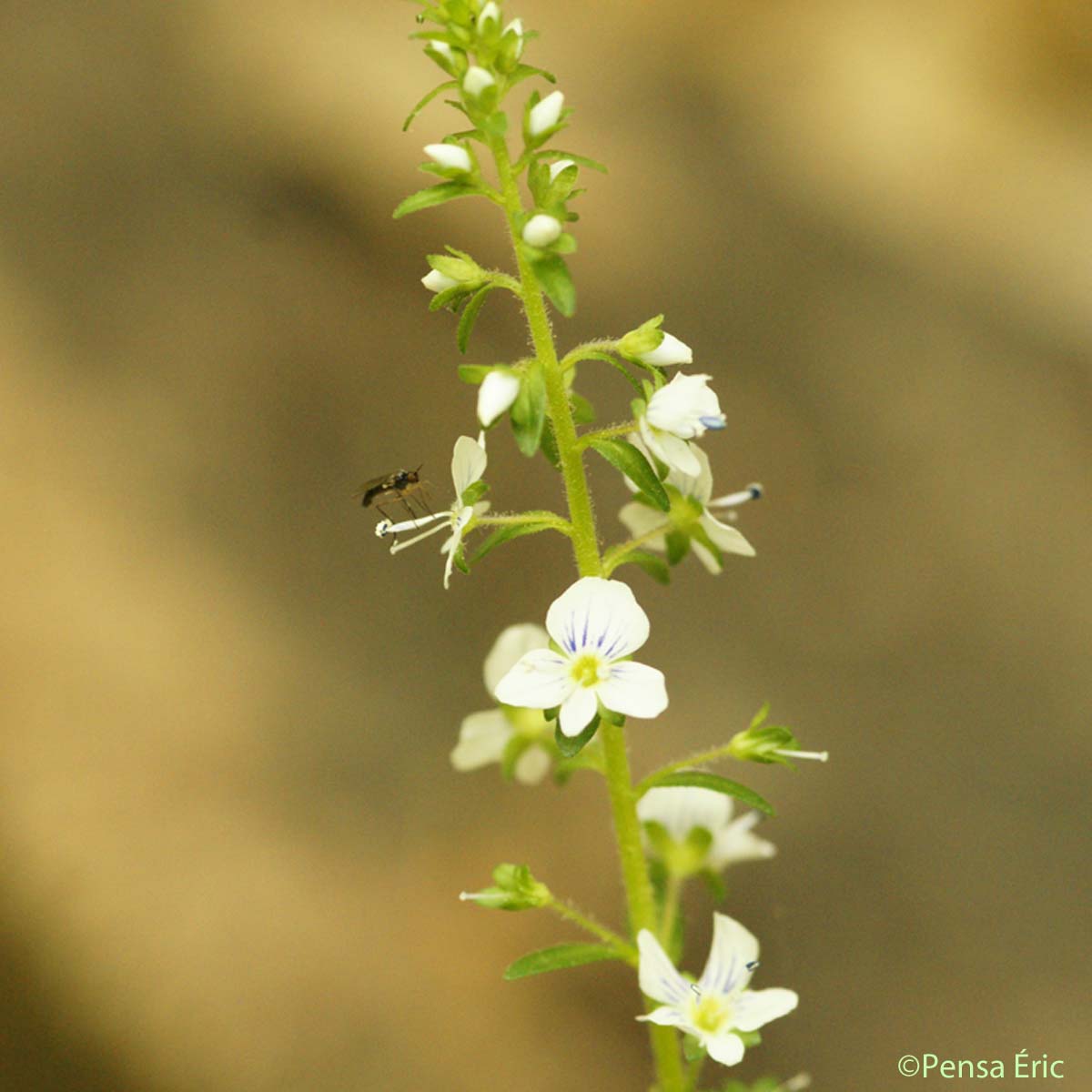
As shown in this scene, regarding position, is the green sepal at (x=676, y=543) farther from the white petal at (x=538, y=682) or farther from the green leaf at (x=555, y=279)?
the green leaf at (x=555, y=279)

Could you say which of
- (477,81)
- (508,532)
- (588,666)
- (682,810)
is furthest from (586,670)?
(477,81)

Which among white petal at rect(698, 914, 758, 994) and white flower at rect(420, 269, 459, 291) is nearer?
white flower at rect(420, 269, 459, 291)

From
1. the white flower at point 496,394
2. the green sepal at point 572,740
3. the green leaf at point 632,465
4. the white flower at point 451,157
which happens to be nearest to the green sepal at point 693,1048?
the green sepal at point 572,740

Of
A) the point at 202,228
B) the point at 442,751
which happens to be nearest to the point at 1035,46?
the point at 202,228

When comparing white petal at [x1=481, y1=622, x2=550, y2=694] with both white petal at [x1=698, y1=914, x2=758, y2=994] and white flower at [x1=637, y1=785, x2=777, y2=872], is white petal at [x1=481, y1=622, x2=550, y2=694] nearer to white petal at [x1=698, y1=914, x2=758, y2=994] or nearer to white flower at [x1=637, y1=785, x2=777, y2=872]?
white flower at [x1=637, y1=785, x2=777, y2=872]

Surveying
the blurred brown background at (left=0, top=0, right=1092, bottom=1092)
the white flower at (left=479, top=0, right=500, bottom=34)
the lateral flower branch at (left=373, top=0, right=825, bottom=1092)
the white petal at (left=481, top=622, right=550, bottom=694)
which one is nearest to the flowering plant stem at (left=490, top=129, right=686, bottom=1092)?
the lateral flower branch at (left=373, top=0, right=825, bottom=1092)

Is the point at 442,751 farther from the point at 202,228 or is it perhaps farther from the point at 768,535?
the point at 202,228
